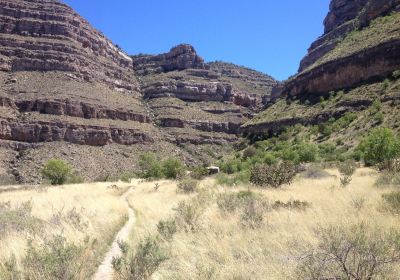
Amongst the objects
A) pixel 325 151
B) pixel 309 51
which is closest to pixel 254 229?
pixel 325 151

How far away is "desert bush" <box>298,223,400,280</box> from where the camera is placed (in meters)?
5.75

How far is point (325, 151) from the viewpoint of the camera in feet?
162

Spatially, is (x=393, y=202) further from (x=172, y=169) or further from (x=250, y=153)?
(x=250, y=153)

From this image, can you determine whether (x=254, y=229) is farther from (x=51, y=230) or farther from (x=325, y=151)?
(x=325, y=151)

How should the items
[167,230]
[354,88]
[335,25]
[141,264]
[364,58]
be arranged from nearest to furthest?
1. [141,264]
2. [167,230]
3. [364,58]
4. [354,88]
5. [335,25]

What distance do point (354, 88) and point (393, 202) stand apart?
57.1 metres

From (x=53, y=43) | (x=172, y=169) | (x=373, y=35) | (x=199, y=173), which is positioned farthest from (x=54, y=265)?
(x=53, y=43)

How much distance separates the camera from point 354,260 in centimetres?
588

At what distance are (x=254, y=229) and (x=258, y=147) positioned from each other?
193 feet

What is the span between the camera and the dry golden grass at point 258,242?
6707mm

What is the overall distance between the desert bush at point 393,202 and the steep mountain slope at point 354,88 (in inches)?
1447

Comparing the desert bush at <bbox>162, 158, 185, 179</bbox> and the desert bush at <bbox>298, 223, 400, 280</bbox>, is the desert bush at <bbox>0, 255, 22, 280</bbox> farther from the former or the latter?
the desert bush at <bbox>162, 158, 185, 179</bbox>

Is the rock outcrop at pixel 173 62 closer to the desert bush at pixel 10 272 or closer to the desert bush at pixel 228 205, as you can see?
the desert bush at pixel 228 205

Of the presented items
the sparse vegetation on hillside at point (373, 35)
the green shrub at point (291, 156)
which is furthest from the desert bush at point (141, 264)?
the sparse vegetation on hillside at point (373, 35)
